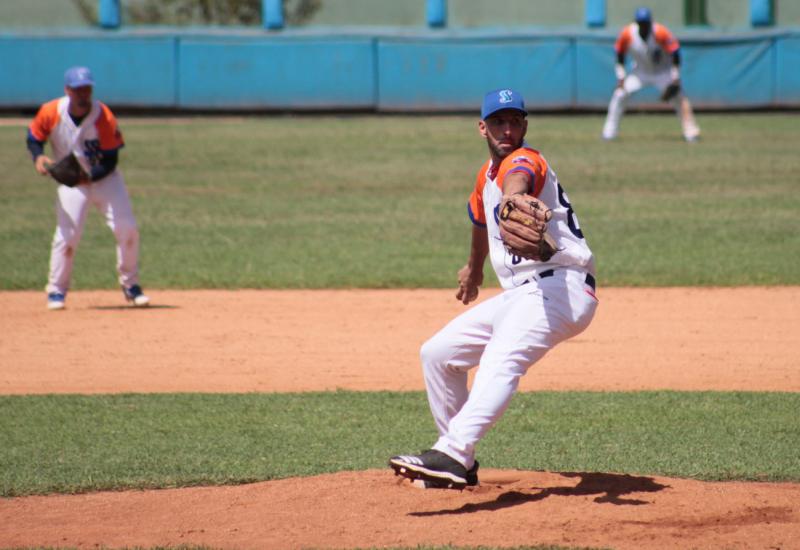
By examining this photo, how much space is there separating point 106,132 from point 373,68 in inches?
658

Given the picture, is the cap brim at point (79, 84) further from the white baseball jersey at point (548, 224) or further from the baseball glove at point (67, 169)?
the white baseball jersey at point (548, 224)

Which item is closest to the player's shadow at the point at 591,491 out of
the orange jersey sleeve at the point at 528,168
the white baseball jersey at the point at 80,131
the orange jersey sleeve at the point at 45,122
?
the orange jersey sleeve at the point at 528,168

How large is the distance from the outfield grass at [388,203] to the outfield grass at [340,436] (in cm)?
427

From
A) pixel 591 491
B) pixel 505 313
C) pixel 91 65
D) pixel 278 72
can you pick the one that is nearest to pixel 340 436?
pixel 591 491

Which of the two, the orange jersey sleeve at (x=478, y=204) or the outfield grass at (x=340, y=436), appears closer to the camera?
the orange jersey sleeve at (x=478, y=204)

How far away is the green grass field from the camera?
6633mm

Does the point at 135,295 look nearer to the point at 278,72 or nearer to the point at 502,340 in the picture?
the point at 502,340

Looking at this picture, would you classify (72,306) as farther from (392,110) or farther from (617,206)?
(392,110)

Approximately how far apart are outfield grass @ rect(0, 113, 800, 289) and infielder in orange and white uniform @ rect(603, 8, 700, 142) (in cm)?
80

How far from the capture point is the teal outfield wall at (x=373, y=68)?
26250 mm

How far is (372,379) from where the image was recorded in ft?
27.9

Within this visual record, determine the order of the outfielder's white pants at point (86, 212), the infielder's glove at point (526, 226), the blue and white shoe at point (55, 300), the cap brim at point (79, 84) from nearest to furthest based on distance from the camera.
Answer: the infielder's glove at point (526, 226), the cap brim at point (79, 84), the outfielder's white pants at point (86, 212), the blue and white shoe at point (55, 300)

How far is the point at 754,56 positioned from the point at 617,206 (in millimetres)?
11879

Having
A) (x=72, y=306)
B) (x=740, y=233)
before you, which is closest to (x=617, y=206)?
(x=740, y=233)
